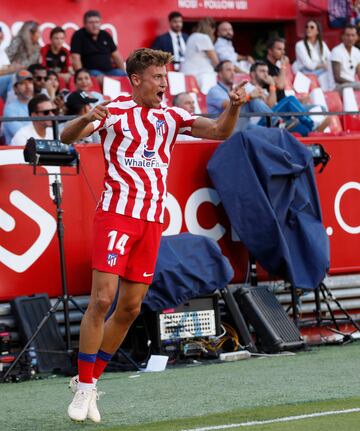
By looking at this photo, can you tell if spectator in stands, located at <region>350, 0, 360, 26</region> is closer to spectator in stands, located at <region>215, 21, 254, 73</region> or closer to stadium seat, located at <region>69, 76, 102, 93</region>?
spectator in stands, located at <region>215, 21, 254, 73</region>

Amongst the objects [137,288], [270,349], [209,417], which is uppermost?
[137,288]

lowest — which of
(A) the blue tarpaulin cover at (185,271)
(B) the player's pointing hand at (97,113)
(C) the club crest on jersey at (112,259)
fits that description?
(A) the blue tarpaulin cover at (185,271)

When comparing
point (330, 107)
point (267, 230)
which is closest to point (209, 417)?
point (267, 230)

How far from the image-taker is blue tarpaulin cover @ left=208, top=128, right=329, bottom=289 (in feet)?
36.8

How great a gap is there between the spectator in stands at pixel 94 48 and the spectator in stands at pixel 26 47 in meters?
0.66

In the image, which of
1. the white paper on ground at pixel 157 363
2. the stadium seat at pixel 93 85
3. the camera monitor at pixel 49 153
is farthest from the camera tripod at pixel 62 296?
the stadium seat at pixel 93 85

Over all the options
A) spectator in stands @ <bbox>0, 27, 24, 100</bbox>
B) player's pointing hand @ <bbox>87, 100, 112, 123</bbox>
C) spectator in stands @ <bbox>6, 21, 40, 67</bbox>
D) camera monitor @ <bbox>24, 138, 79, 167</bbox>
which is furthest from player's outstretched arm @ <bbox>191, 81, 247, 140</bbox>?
spectator in stands @ <bbox>6, 21, 40, 67</bbox>

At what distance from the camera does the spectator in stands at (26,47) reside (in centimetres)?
1608

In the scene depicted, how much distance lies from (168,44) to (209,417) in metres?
11.9

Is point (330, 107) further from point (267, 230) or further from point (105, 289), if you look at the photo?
point (105, 289)

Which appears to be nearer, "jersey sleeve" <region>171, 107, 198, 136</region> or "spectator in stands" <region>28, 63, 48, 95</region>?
"jersey sleeve" <region>171, 107, 198, 136</region>

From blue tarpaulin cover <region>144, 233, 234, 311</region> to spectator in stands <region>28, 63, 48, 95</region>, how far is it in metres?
4.22

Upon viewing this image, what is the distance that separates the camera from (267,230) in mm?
11211

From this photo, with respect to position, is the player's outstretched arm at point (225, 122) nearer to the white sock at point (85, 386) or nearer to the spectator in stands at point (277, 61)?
the white sock at point (85, 386)
